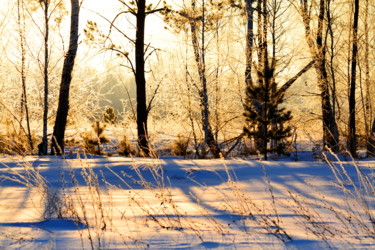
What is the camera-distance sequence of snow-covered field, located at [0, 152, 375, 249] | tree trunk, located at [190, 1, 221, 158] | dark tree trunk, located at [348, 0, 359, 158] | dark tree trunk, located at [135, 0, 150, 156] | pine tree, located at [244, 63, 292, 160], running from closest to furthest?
snow-covered field, located at [0, 152, 375, 249]
pine tree, located at [244, 63, 292, 160]
dark tree trunk, located at [135, 0, 150, 156]
dark tree trunk, located at [348, 0, 359, 158]
tree trunk, located at [190, 1, 221, 158]

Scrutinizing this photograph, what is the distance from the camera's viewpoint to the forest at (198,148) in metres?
3.14

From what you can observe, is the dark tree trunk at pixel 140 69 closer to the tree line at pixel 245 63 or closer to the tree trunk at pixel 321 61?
the tree line at pixel 245 63

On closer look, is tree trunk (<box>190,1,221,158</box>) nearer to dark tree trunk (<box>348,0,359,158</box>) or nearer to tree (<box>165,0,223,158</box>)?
tree (<box>165,0,223,158</box>)

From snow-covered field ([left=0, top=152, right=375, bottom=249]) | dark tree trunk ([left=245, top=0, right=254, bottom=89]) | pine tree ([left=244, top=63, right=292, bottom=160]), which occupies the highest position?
dark tree trunk ([left=245, top=0, right=254, bottom=89])

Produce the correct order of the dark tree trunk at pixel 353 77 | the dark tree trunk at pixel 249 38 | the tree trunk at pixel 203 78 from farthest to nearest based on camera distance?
the dark tree trunk at pixel 249 38 → the tree trunk at pixel 203 78 → the dark tree trunk at pixel 353 77

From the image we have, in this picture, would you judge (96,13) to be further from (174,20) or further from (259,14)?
(259,14)

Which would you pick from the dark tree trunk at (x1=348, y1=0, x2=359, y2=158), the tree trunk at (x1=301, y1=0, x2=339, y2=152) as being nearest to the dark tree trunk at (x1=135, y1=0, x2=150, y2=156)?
the tree trunk at (x1=301, y1=0, x2=339, y2=152)

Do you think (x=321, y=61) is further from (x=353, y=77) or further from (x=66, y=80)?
(x=66, y=80)

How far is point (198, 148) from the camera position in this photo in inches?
428

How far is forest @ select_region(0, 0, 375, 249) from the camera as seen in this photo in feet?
10.3

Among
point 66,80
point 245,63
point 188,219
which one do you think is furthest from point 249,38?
point 188,219

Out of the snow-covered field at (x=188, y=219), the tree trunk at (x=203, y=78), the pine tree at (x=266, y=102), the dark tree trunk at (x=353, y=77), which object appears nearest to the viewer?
the snow-covered field at (x=188, y=219)

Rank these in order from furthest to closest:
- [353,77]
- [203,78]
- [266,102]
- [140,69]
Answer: [203,78] → [353,77] → [140,69] → [266,102]

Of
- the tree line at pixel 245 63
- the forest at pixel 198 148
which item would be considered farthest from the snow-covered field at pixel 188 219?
the tree line at pixel 245 63
